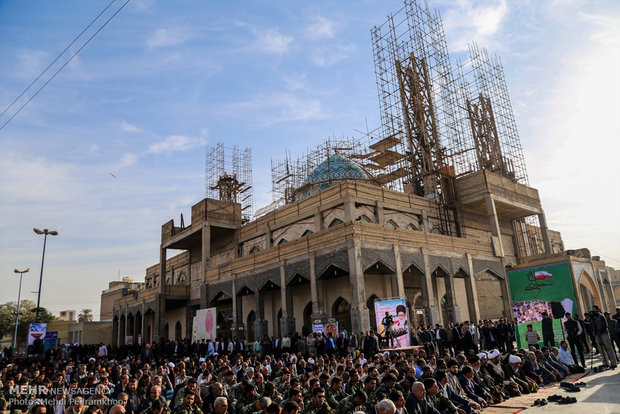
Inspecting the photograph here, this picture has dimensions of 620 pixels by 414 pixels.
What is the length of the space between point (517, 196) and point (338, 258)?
1850cm

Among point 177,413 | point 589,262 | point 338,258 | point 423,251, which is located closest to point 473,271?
point 423,251

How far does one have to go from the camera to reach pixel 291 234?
97.5ft

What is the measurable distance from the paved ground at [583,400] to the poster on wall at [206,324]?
744 inches

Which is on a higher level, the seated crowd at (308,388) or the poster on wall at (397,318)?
the poster on wall at (397,318)

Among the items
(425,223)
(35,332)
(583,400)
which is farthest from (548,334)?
(35,332)

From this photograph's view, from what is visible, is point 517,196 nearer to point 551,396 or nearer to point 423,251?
point 423,251

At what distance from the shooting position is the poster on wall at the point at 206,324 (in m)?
26.1

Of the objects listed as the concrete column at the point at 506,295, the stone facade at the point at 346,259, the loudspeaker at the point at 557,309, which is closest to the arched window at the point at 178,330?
the stone facade at the point at 346,259

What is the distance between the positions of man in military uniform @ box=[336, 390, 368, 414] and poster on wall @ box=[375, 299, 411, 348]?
36.5 feet

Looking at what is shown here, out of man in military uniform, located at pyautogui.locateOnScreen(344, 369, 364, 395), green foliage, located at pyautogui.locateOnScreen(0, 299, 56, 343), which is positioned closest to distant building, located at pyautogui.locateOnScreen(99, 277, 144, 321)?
green foliage, located at pyautogui.locateOnScreen(0, 299, 56, 343)

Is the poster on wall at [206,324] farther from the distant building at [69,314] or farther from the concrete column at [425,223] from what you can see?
the distant building at [69,314]

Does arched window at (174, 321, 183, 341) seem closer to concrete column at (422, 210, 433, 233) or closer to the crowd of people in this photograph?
concrete column at (422, 210, 433, 233)

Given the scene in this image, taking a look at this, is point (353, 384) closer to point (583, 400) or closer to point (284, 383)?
point (284, 383)

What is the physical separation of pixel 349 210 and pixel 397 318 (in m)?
8.14
